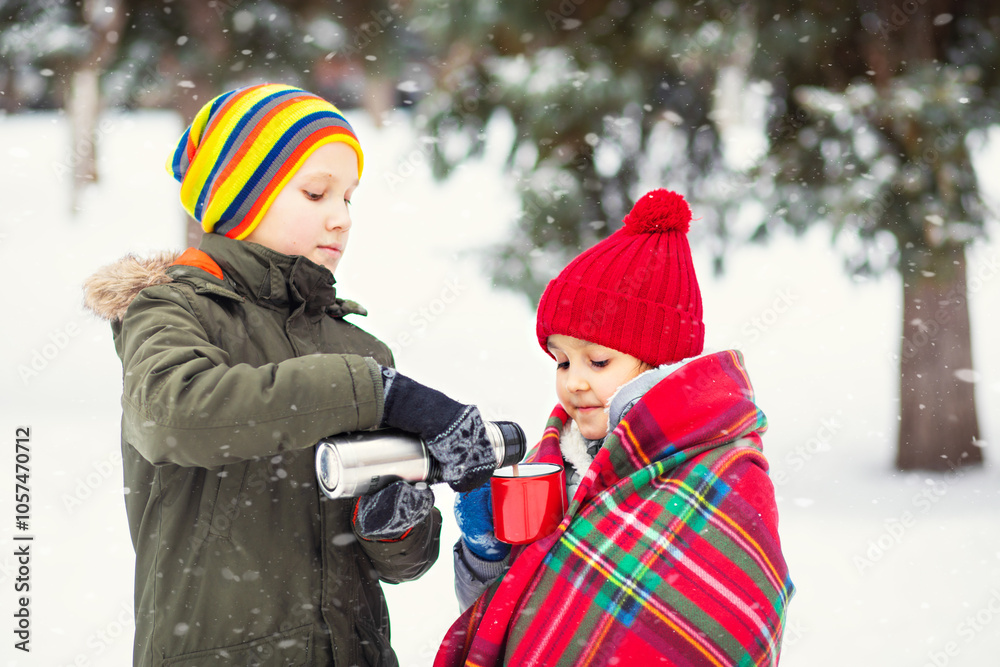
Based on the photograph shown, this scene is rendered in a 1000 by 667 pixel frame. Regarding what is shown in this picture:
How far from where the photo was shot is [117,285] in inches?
61.6

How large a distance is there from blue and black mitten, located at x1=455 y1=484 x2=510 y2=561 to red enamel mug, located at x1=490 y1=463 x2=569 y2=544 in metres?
0.25

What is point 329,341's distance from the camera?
1.77 meters

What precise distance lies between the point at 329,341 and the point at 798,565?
13.6 ft

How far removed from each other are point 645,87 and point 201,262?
4.80 m

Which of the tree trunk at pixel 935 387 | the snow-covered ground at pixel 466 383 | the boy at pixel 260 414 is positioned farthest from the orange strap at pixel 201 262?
the tree trunk at pixel 935 387

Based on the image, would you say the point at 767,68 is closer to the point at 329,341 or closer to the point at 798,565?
the point at 798,565

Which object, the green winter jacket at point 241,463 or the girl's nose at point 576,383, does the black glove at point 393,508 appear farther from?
the girl's nose at point 576,383

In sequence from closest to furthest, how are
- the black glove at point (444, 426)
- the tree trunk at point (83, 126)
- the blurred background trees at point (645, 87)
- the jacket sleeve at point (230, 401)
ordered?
1. the jacket sleeve at point (230, 401)
2. the black glove at point (444, 426)
3. the blurred background trees at point (645, 87)
4. the tree trunk at point (83, 126)

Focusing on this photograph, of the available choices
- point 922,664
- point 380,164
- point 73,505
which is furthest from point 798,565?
point 380,164

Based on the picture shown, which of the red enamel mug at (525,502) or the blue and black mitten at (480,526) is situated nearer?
the red enamel mug at (525,502)

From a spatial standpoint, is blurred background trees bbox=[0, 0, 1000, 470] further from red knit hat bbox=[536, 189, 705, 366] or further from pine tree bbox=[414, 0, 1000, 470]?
red knit hat bbox=[536, 189, 705, 366]

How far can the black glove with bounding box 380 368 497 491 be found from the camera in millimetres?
Answer: 1359

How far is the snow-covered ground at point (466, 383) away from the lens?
4.03 metres

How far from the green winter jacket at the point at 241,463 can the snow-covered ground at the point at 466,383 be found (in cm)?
213
